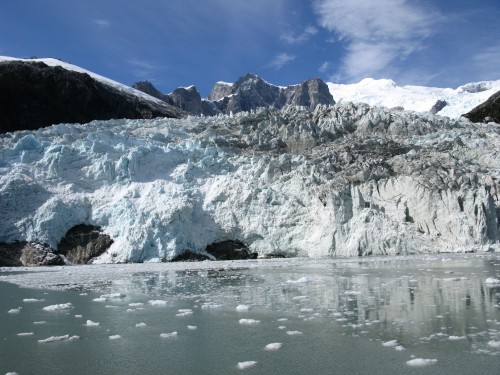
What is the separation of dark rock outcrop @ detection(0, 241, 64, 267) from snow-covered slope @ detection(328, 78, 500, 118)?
58.6 metres

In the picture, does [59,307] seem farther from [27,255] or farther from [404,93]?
[404,93]

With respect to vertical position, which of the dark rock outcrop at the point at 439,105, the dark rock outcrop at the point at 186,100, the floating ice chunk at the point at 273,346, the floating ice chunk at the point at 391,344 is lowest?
the floating ice chunk at the point at 273,346

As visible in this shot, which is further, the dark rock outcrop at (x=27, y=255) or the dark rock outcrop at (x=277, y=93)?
the dark rock outcrop at (x=277, y=93)

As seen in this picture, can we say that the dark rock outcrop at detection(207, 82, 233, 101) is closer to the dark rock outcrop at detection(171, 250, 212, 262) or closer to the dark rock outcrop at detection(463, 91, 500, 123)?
the dark rock outcrop at detection(463, 91, 500, 123)

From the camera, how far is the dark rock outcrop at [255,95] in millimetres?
106938

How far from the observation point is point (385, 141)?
27.1m

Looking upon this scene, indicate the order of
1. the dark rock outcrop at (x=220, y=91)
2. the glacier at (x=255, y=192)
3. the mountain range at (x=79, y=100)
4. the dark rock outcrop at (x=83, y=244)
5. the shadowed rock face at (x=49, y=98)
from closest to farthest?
the glacier at (x=255, y=192) → the dark rock outcrop at (x=83, y=244) → the shadowed rock face at (x=49, y=98) → the mountain range at (x=79, y=100) → the dark rock outcrop at (x=220, y=91)

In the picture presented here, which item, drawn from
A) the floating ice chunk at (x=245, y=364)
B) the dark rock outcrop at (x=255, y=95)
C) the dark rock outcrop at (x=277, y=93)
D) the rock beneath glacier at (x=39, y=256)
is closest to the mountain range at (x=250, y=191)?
the rock beneath glacier at (x=39, y=256)

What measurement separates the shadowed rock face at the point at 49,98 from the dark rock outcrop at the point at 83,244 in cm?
2998

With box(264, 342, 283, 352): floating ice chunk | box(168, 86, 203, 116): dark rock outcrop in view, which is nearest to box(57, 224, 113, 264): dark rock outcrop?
box(264, 342, 283, 352): floating ice chunk

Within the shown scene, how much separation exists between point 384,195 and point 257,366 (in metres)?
18.1

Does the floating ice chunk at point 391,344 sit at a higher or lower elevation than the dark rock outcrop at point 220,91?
lower

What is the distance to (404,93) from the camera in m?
101

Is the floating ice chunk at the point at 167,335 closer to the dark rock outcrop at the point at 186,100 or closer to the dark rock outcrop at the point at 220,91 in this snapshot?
the dark rock outcrop at the point at 186,100
